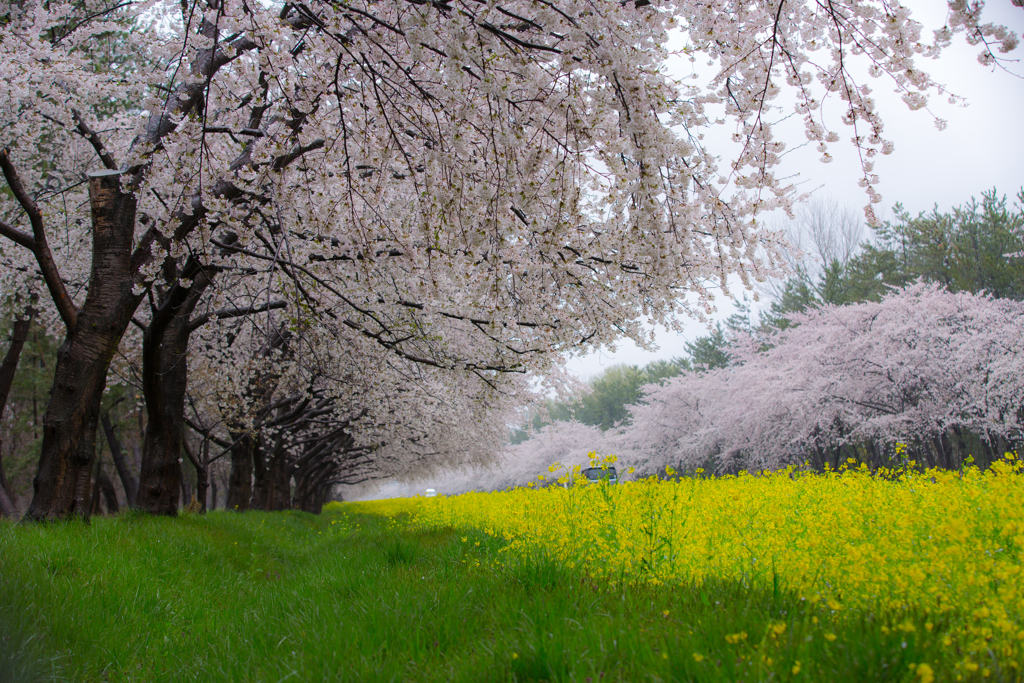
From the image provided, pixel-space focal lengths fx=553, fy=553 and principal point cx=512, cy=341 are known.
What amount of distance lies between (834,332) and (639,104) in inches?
879

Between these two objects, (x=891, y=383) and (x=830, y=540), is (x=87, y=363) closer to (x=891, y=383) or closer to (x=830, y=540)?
(x=830, y=540)

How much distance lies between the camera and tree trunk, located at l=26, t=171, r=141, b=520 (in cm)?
611

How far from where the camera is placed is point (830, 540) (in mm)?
3504

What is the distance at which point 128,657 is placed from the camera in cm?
313

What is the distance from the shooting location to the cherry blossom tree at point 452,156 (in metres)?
3.19

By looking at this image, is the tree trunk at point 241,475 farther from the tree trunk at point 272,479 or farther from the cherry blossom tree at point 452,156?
the cherry blossom tree at point 452,156

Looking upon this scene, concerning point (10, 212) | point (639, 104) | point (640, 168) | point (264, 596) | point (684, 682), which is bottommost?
point (264, 596)

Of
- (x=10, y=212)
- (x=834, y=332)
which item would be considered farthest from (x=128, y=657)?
(x=834, y=332)

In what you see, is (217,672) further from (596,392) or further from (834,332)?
(596,392)

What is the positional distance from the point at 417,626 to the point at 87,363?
5841 mm

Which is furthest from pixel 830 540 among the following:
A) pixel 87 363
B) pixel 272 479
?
pixel 272 479

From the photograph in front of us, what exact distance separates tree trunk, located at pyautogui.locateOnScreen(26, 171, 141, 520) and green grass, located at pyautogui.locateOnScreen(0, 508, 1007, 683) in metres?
1.04

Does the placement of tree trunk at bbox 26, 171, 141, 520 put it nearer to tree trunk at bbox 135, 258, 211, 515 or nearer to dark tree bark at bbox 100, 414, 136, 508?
tree trunk at bbox 135, 258, 211, 515

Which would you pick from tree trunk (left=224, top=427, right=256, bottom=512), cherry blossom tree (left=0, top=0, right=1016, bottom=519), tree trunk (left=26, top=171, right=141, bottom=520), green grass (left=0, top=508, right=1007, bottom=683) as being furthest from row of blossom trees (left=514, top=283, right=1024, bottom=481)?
green grass (left=0, top=508, right=1007, bottom=683)
